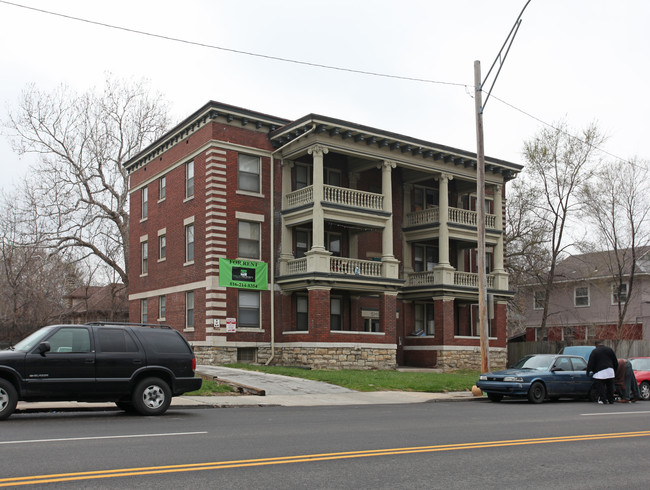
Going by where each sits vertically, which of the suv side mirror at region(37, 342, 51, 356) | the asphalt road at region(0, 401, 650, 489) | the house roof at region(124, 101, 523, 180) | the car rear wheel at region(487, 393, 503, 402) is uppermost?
the house roof at region(124, 101, 523, 180)

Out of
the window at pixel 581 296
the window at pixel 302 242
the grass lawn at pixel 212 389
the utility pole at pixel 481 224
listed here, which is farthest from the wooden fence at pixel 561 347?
the grass lawn at pixel 212 389

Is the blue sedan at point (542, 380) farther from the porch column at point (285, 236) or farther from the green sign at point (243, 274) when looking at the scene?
the porch column at point (285, 236)

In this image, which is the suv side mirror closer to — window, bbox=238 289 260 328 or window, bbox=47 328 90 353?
window, bbox=47 328 90 353

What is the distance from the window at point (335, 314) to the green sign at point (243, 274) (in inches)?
139

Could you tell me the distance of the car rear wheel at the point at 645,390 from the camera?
2254cm

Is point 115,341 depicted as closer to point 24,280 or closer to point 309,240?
point 309,240

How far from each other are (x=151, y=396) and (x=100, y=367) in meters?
1.21

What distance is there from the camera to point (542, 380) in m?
20.2

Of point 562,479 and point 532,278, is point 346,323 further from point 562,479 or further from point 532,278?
point 562,479

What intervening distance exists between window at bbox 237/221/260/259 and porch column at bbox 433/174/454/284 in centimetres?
917

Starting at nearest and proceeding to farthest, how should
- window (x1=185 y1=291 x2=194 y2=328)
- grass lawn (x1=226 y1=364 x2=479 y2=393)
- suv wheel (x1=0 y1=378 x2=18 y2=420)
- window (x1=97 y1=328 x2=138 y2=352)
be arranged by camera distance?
suv wheel (x1=0 y1=378 x2=18 y2=420) < window (x1=97 y1=328 x2=138 y2=352) < grass lawn (x1=226 y1=364 x2=479 y2=393) < window (x1=185 y1=291 x2=194 y2=328)

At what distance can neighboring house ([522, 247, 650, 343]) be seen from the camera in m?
48.3

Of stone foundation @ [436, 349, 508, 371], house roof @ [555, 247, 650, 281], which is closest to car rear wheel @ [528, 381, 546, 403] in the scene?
stone foundation @ [436, 349, 508, 371]

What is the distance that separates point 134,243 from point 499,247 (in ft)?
64.3
